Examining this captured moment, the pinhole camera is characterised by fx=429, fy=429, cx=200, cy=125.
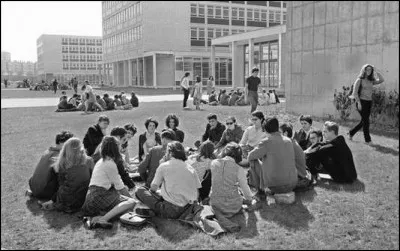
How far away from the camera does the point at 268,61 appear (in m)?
38.3

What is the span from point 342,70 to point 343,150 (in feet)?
5.13

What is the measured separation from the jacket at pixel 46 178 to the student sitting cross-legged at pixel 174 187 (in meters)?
1.38

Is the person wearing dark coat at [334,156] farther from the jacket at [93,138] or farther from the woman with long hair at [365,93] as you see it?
the jacket at [93,138]

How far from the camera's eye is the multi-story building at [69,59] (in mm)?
106438

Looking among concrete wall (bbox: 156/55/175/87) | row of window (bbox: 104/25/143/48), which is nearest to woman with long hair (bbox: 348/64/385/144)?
row of window (bbox: 104/25/143/48)

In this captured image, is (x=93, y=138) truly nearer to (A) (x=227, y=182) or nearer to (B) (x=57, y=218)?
(B) (x=57, y=218)

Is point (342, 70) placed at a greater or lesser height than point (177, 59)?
lesser

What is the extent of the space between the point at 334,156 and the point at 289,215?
1.52m

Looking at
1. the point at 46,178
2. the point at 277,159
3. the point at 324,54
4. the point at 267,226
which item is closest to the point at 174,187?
the point at 267,226

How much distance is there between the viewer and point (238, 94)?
21.7 metres

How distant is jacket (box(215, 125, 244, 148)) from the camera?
27.7 feet

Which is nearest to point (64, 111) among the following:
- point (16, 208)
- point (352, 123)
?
point (352, 123)

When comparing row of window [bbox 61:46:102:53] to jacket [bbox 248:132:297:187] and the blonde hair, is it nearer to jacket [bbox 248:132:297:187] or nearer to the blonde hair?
the blonde hair

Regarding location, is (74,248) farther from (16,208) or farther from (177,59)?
(177,59)
